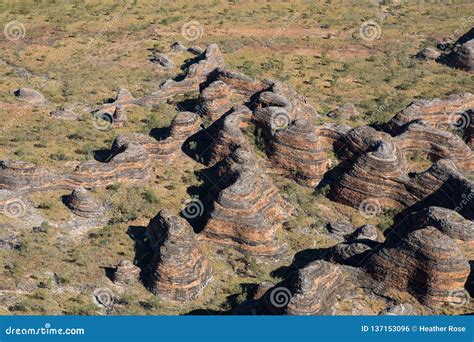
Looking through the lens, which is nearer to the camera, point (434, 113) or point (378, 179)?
point (378, 179)

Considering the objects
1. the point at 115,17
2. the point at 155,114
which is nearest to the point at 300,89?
the point at 155,114

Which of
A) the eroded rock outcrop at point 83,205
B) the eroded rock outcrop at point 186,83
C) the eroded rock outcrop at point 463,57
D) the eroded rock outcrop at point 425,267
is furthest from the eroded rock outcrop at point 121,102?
the eroded rock outcrop at point 463,57

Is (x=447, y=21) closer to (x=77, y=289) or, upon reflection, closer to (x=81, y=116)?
(x=81, y=116)

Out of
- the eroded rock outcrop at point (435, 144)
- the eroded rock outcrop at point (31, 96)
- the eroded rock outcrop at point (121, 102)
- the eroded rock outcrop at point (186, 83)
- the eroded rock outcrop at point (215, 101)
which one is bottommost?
the eroded rock outcrop at point (31, 96)

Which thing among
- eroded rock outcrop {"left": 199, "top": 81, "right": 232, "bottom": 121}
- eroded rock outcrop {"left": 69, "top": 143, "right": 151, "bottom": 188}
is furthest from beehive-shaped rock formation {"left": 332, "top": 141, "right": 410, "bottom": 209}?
eroded rock outcrop {"left": 69, "top": 143, "right": 151, "bottom": 188}

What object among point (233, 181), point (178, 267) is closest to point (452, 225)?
point (233, 181)

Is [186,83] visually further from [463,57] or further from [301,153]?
[463,57]

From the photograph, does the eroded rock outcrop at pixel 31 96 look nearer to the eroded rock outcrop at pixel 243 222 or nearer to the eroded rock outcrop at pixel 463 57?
the eroded rock outcrop at pixel 243 222
